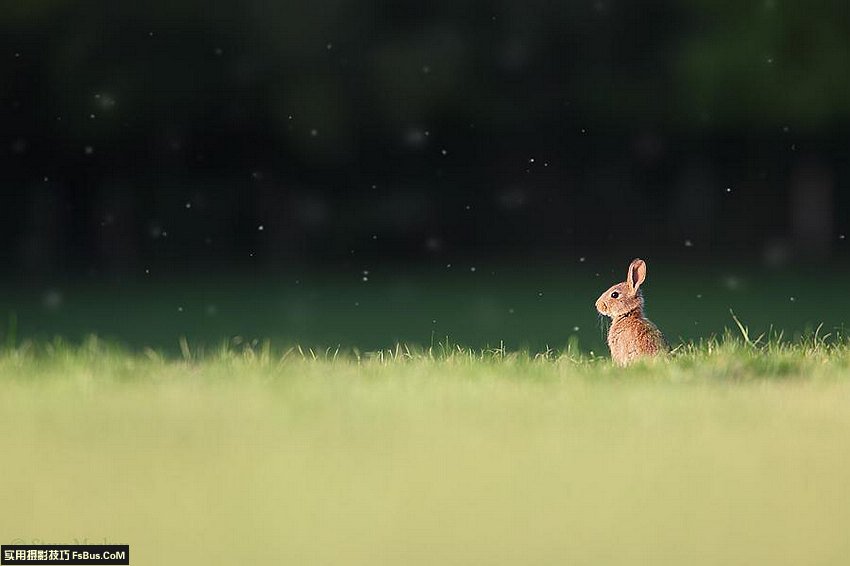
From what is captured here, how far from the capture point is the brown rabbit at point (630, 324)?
713 cm

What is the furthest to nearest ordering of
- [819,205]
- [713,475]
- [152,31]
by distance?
[819,205], [152,31], [713,475]

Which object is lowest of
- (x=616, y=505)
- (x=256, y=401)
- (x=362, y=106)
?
(x=616, y=505)

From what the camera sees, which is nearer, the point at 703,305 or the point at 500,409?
the point at 500,409

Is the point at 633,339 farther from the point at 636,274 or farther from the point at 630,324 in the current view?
the point at 636,274

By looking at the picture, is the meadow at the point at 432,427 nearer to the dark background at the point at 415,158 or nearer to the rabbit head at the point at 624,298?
the rabbit head at the point at 624,298

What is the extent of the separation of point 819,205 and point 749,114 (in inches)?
134

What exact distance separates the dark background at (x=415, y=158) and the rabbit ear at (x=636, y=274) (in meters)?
7.38

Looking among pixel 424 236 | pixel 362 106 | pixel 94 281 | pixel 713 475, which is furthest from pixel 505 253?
pixel 713 475

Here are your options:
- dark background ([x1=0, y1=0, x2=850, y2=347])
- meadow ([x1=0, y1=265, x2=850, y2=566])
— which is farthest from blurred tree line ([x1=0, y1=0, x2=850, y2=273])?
meadow ([x1=0, y1=265, x2=850, y2=566])

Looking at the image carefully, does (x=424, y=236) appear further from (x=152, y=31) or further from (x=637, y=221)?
(x=152, y=31)

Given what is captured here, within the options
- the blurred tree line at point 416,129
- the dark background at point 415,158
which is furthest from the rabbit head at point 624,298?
the blurred tree line at point 416,129

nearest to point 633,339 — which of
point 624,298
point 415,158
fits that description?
point 624,298

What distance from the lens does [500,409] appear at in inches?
222

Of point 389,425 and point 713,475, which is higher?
point 389,425
